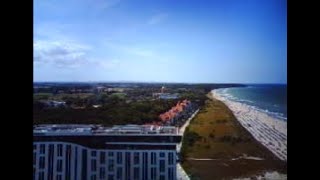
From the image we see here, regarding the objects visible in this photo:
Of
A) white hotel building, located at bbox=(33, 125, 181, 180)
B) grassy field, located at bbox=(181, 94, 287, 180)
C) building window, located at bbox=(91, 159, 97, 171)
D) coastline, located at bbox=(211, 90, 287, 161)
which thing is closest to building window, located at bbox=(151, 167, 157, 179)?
white hotel building, located at bbox=(33, 125, 181, 180)

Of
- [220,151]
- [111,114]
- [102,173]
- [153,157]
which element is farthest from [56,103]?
[220,151]

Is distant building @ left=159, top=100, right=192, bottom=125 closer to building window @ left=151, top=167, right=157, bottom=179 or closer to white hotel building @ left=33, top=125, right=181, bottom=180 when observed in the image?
white hotel building @ left=33, top=125, right=181, bottom=180

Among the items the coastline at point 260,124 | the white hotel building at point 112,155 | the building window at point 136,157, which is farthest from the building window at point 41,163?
the coastline at point 260,124

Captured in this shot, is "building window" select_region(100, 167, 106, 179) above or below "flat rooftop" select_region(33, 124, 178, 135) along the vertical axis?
below
